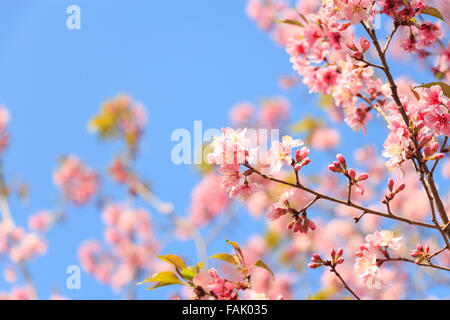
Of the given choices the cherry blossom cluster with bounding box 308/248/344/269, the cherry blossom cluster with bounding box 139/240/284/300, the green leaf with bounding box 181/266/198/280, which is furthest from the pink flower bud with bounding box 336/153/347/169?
the green leaf with bounding box 181/266/198/280

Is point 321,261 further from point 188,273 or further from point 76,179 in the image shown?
point 76,179

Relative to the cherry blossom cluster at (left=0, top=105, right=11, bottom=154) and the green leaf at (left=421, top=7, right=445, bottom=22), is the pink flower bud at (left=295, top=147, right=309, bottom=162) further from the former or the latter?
the cherry blossom cluster at (left=0, top=105, right=11, bottom=154)

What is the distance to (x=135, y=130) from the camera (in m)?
6.69

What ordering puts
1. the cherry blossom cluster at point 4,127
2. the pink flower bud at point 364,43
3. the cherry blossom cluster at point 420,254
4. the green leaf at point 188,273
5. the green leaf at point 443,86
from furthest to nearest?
the cherry blossom cluster at point 4,127, the green leaf at point 188,273, the pink flower bud at point 364,43, the cherry blossom cluster at point 420,254, the green leaf at point 443,86

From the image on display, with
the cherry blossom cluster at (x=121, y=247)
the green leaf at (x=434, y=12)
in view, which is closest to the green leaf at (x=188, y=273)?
the green leaf at (x=434, y=12)

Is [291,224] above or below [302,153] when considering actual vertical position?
below

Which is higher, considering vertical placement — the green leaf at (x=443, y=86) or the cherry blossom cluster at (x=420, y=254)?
the green leaf at (x=443, y=86)

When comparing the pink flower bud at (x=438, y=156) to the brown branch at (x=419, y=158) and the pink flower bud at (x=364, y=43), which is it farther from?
the pink flower bud at (x=364, y=43)

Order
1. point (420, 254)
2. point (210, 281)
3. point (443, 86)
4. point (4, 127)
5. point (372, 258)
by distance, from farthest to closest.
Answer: point (4, 127)
point (210, 281)
point (372, 258)
point (420, 254)
point (443, 86)

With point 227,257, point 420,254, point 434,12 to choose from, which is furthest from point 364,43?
point 227,257

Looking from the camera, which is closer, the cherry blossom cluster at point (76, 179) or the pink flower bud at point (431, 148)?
the pink flower bud at point (431, 148)
